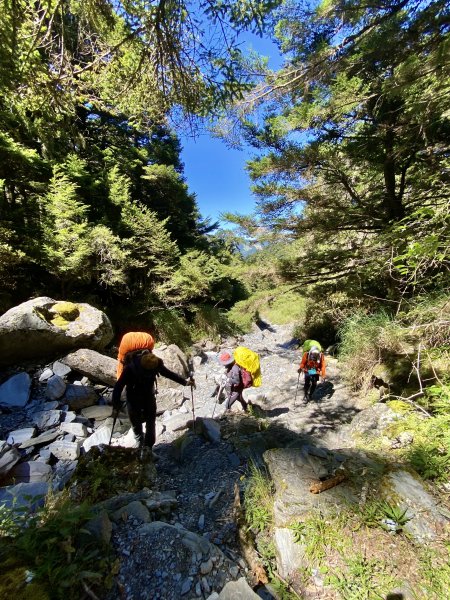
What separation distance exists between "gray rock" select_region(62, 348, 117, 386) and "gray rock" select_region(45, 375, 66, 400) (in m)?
0.46

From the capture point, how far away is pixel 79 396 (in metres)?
6.05

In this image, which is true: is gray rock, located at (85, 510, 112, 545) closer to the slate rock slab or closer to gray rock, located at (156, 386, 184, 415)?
the slate rock slab

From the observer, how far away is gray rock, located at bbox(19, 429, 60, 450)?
4629 mm

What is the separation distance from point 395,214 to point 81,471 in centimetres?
811

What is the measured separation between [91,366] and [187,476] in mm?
3932

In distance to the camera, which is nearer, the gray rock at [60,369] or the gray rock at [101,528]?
the gray rock at [101,528]

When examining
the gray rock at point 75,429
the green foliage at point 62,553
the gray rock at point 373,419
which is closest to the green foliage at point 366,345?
the gray rock at point 373,419

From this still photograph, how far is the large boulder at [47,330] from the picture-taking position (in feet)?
19.5

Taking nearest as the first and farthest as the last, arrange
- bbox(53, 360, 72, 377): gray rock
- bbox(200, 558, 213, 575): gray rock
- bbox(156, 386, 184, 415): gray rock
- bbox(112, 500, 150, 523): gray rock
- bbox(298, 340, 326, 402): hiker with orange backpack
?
bbox(200, 558, 213, 575): gray rock, bbox(112, 500, 150, 523): gray rock, bbox(53, 360, 72, 377): gray rock, bbox(156, 386, 184, 415): gray rock, bbox(298, 340, 326, 402): hiker with orange backpack

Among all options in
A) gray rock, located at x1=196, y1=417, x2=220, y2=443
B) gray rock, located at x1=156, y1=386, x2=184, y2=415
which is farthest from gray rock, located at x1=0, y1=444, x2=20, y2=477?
gray rock, located at x1=156, y1=386, x2=184, y2=415

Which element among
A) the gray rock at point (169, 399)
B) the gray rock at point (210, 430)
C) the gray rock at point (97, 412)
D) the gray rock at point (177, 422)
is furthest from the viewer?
the gray rock at point (169, 399)

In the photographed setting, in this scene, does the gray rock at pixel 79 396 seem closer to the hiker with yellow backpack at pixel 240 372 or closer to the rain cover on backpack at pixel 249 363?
the hiker with yellow backpack at pixel 240 372

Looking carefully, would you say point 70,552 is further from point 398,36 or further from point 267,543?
point 398,36

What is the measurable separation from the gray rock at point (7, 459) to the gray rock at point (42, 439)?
15.8 inches
